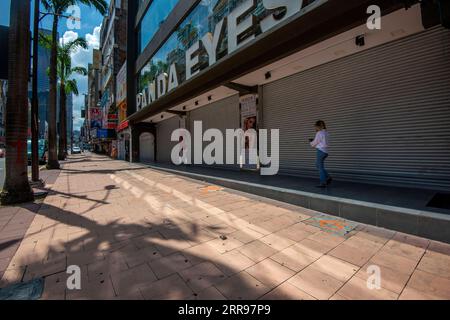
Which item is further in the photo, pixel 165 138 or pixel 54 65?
pixel 165 138

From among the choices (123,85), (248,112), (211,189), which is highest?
(123,85)

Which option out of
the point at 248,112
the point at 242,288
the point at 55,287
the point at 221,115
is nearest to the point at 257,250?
the point at 242,288

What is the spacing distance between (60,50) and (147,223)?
79.6ft

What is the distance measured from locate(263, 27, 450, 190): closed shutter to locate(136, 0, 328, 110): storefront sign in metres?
1.95

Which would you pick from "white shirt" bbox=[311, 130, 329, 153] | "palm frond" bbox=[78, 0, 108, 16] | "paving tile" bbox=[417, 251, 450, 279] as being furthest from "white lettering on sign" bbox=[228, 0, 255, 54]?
"palm frond" bbox=[78, 0, 108, 16]

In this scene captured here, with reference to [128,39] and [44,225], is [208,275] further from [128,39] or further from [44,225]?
[128,39]

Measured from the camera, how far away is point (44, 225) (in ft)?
13.5

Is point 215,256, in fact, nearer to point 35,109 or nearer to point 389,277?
Result: point 389,277

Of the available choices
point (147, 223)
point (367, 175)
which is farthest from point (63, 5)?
point (367, 175)

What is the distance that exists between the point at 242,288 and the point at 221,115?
9680 mm

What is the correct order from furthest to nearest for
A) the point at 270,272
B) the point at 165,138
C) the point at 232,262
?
the point at 165,138 < the point at 232,262 < the point at 270,272

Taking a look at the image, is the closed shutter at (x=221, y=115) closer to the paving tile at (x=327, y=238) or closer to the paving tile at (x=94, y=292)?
the paving tile at (x=327, y=238)

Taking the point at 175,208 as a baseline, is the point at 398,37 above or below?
above

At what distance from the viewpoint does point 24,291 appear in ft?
7.08
